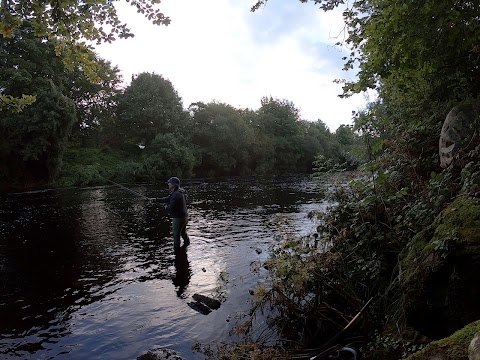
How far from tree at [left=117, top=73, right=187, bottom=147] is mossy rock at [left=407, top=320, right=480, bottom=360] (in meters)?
51.3

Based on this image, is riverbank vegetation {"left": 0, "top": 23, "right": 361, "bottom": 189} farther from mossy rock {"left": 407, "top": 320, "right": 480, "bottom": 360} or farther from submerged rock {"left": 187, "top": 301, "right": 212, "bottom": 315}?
mossy rock {"left": 407, "top": 320, "right": 480, "bottom": 360}

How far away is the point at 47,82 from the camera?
107 ft

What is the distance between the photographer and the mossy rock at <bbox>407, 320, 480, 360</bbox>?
212cm

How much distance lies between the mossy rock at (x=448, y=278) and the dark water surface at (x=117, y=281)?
2709 mm

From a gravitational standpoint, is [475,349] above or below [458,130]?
below

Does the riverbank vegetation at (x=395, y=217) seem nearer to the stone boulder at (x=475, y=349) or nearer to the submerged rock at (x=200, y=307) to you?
the stone boulder at (x=475, y=349)

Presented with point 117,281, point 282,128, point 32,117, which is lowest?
point 117,281

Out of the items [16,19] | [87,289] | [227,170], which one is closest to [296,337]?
[87,289]

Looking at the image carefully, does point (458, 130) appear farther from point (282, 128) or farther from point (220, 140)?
point (282, 128)

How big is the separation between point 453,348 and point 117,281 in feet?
26.4

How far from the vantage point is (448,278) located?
3932 mm

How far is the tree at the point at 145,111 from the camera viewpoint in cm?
5166

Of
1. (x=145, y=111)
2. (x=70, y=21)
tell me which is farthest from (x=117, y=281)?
(x=145, y=111)

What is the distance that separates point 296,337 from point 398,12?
5.75 m
